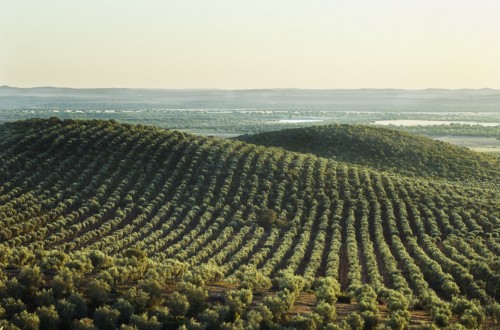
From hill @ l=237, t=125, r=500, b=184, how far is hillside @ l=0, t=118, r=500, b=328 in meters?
2.19

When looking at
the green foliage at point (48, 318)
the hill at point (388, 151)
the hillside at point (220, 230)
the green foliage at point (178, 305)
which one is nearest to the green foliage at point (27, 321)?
the hillside at point (220, 230)

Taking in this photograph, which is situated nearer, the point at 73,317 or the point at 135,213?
the point at 73,317

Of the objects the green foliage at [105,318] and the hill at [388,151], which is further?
the hill at [388,151]

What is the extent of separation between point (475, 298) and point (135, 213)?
824 inches

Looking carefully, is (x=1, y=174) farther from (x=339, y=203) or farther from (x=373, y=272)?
(x=373, y=272)

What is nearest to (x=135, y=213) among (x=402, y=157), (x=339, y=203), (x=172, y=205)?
(x=172, y=205)

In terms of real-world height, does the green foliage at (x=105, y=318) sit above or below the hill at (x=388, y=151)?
above

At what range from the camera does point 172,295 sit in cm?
1878

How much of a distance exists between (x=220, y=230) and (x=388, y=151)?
4053 cm

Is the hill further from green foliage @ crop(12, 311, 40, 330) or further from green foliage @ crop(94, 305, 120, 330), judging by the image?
green foliage @ crop(12, 311, 40, 330)

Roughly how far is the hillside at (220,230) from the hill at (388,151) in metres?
2.19

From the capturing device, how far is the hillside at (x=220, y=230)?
1925cm

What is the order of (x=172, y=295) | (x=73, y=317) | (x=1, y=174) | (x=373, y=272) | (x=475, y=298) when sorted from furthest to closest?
(x=1, y=174)
(x=373, y=272)
(x=475, y=298)
(x=172, y=295)
(x=73, y=317)

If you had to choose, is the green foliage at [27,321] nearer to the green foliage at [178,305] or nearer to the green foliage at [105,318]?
the green foliage at [105,318]
